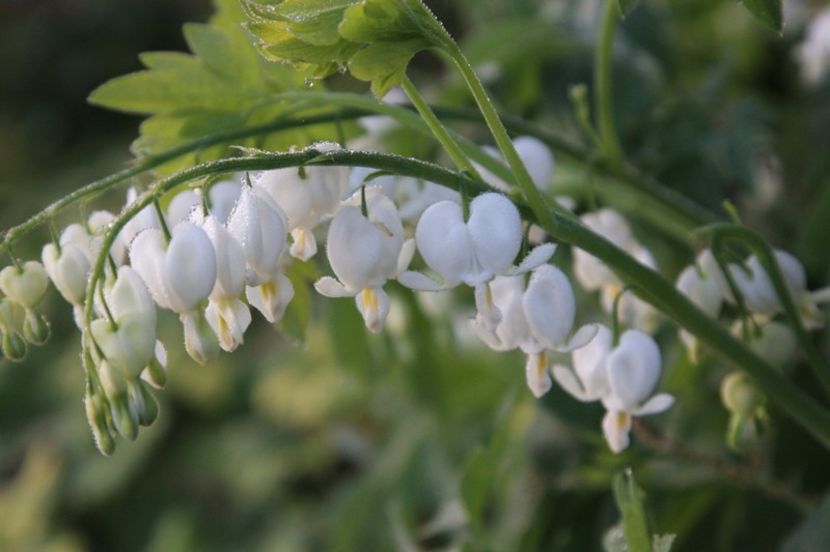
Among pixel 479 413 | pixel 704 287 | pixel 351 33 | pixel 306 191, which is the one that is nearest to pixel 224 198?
pixel 306 191

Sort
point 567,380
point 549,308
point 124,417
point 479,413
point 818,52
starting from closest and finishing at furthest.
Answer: point 124,417, point 549,308, point 567,380, point 818,52, point 479,413

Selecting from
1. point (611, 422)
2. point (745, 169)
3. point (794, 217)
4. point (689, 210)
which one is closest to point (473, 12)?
point (794, 217)

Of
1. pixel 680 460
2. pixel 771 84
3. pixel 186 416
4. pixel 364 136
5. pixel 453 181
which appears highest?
pixel 453 181

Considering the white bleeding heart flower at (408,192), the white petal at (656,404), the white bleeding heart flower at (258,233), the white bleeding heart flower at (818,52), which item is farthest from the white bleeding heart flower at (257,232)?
the white bleeding heart flower at (818,52)

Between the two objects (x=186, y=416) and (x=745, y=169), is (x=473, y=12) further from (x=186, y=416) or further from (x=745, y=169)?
(x=186, y=416)

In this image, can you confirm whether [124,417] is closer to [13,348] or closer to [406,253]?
[13,348]

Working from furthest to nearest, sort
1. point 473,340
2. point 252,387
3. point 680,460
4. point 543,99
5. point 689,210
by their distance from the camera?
point 252,387
point 473,340
point 543,99
point 680,460
point 689,210
